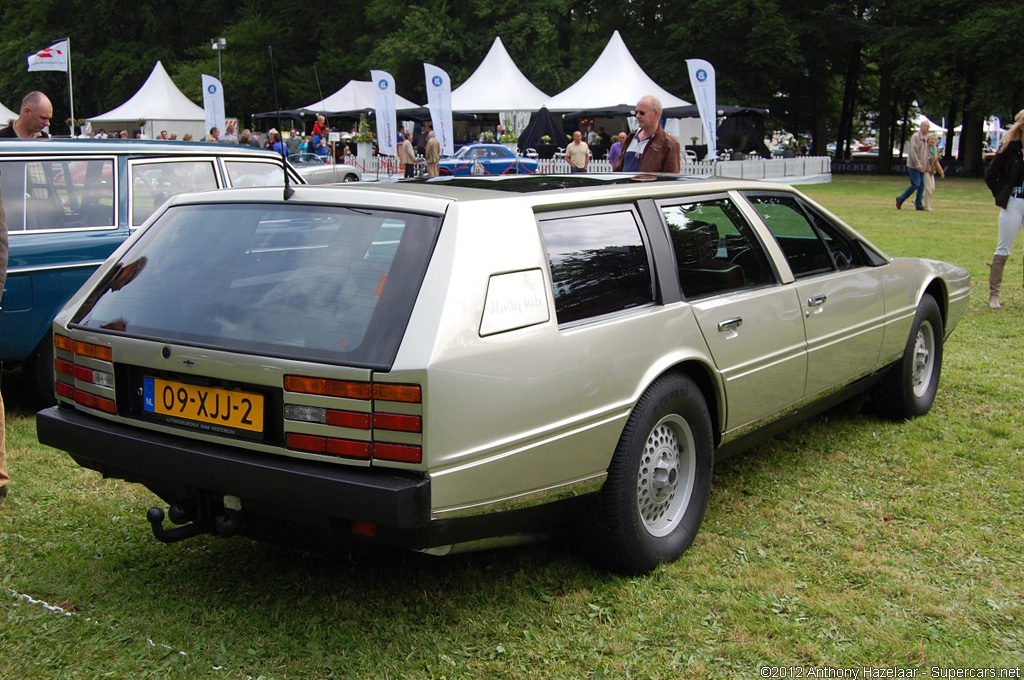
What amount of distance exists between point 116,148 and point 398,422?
14.6 ft

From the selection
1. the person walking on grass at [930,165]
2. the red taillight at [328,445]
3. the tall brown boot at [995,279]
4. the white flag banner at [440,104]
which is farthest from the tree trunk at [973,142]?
the red taillight at [328,445]

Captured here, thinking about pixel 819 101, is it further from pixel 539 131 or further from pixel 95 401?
pixel 95 401

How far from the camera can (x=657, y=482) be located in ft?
12.0

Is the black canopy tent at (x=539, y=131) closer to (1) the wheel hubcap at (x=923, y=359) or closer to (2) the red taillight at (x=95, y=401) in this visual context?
(1) the wheel hubcap at (x=923, y=359)

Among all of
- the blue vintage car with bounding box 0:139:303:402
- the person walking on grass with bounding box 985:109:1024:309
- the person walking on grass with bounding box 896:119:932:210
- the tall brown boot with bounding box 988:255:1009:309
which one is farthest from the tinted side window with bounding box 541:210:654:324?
the person walking on grass with bounding box 896:119:932:210

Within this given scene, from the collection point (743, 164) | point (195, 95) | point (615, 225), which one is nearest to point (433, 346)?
point (615, 225)

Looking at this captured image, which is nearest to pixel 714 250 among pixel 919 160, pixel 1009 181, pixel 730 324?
pixel 730 324

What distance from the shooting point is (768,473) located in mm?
4812

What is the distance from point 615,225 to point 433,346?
1214 mm

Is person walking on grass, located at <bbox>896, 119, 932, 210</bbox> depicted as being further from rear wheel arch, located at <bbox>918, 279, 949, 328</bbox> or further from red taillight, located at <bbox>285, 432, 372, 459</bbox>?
red taillight, located at <bbox>285, 432, 372, 459</bbox>

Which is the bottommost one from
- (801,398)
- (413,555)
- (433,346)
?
(413,555)

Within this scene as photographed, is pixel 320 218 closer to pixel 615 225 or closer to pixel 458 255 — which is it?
pixel 458 255

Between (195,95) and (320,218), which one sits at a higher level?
(195,95)

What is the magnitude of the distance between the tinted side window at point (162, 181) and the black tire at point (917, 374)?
14.3ft
